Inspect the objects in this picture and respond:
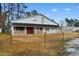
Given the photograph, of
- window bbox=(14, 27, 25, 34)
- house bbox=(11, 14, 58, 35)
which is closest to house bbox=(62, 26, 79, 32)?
house bbox=(11, 14, 58, 35)

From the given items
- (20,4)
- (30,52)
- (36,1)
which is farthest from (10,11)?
(30,52)

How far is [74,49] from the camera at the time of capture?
194 cm

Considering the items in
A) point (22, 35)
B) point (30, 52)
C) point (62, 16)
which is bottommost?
point (30, 52)

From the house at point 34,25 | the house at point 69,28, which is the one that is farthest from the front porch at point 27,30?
the house at point 69,28

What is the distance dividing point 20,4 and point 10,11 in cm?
10

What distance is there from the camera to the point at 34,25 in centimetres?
196

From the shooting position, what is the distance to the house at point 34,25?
1949mm

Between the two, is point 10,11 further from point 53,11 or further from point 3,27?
point 53,11

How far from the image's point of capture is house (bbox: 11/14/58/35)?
1949 mm

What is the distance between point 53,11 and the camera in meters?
1.96

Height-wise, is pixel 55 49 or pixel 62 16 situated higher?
pixel 62 16

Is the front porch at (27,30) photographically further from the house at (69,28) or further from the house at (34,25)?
the house at (69,28)

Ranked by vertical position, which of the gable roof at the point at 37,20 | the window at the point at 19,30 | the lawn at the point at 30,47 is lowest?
the lawn at the point at 30,47

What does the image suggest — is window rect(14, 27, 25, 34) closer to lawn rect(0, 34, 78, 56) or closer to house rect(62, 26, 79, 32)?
lawn rect(0, 34, 78, 56)
